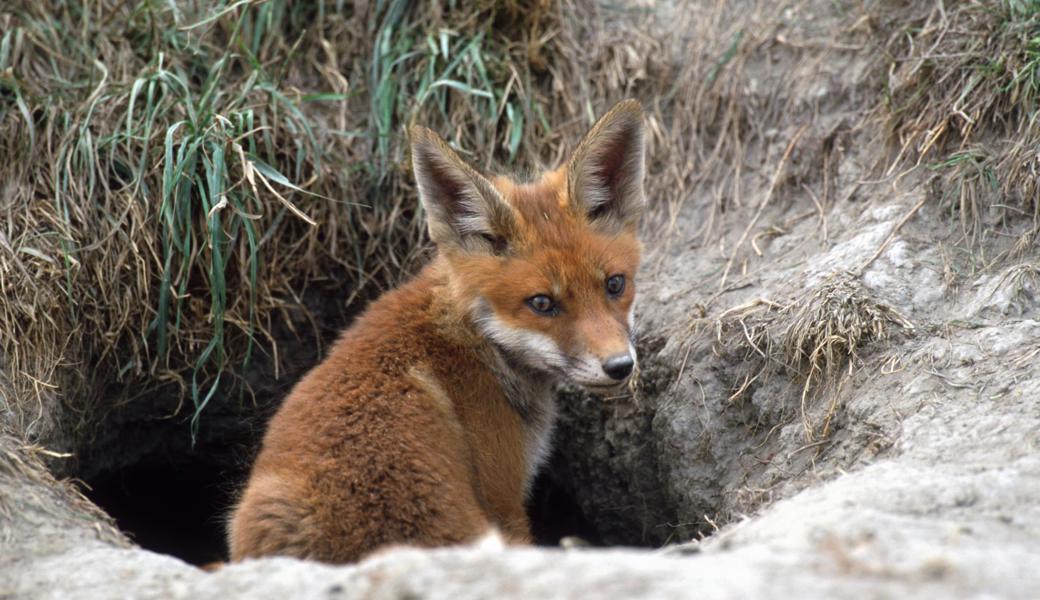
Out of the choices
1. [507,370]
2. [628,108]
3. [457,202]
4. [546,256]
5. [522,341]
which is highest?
[628,108]

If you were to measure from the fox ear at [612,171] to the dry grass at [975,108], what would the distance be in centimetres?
141

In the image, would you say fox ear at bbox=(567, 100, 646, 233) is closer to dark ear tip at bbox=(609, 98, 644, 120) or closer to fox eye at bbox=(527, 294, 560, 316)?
dark ear tip at bbox=(609, 98, 644, 120)

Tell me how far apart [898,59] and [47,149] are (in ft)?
14.4

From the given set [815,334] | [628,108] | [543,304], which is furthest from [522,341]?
[815,334]

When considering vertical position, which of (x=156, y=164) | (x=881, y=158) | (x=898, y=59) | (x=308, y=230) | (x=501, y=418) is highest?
(x=898, y=59)

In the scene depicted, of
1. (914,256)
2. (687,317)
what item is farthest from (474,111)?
(914,256)

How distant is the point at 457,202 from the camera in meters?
4.17

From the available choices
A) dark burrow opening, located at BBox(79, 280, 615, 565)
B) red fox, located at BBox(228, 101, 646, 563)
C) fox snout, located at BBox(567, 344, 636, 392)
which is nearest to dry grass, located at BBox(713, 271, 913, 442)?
red fox, located at BBox(228, 101, 646, 563)

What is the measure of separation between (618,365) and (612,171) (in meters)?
1.07

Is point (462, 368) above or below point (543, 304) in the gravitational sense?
below

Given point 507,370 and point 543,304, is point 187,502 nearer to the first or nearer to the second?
point 507,370

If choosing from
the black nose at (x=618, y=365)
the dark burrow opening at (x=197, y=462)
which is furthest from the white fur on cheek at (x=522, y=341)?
the dark burrow opening at (x=197, y=462)

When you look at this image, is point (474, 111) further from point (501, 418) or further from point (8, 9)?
point (8, 9)

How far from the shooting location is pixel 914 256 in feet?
14.4
